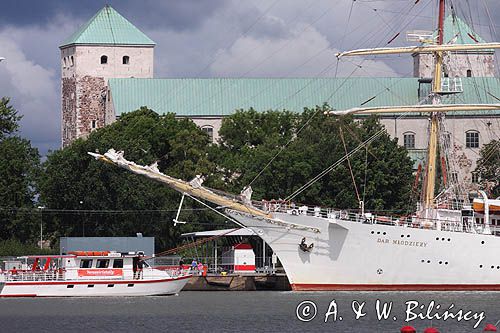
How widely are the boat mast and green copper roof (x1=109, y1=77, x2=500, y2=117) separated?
5339 cm

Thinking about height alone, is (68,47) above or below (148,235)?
above

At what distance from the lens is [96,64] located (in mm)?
169375

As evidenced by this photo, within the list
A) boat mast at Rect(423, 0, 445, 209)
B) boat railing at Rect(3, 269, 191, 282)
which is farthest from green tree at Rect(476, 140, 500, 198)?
boat railing at Rect(3, 269, 191, 282)

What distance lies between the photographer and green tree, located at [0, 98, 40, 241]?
131125 millimetres

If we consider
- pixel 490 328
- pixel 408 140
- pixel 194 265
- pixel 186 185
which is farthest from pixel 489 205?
pixel 408 140

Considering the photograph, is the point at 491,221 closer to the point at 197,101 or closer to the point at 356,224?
the point at 356,224

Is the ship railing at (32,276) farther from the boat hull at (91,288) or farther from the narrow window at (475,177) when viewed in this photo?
the narrow window at (475,177)

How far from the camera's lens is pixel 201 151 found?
14100 cm

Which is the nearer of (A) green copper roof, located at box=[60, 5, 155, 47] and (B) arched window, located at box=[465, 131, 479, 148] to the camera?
(B) arched window, located at box=[465, 131, 479, 148]

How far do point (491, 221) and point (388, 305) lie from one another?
15.6 m

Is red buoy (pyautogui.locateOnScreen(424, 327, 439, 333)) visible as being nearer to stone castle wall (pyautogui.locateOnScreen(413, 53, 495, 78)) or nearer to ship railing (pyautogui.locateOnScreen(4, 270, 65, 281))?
ship railing (pyautogui.locateOnScreen(4, 270, 65, 281))

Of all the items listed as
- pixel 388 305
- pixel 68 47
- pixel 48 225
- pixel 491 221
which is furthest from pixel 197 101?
pixel 388 305

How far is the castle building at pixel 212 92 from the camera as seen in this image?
162750 mm

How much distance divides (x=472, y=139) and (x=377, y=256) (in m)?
67.5
